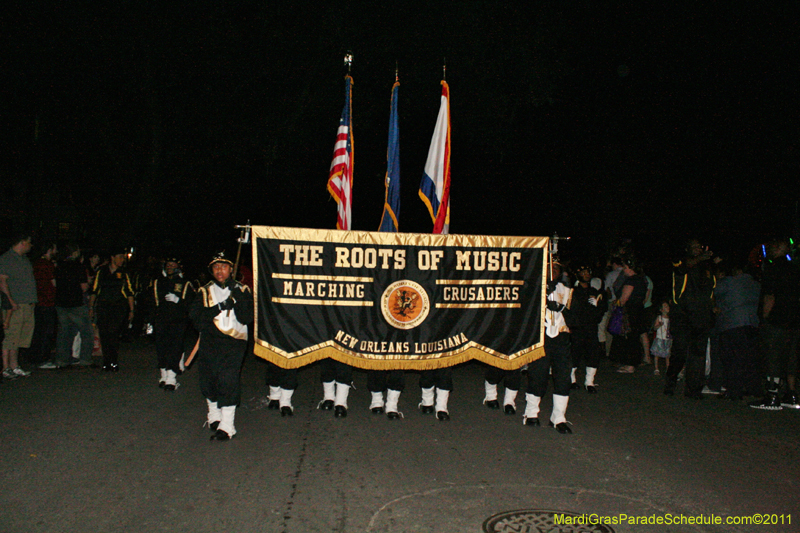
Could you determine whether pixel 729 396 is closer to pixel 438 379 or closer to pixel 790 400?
pixel 790 400

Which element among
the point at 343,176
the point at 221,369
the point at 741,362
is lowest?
the point at 221,369

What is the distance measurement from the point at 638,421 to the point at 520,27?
13743 millimetres

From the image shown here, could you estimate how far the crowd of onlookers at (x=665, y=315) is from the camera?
8633mm

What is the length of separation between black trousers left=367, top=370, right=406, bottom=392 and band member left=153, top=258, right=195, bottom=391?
9.11ft

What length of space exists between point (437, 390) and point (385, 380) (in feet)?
2.11

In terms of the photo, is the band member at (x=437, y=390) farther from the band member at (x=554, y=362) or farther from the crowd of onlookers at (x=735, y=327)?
the crowd of onlookers at (x=735, y=327)

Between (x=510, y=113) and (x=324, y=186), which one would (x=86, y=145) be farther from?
(x=510, y=113)

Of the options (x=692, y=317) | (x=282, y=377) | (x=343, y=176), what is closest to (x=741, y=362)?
(x=692, y=317)

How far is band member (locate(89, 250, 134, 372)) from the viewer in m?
10.3

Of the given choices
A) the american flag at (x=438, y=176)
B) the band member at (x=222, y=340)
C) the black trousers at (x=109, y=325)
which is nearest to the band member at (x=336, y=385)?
the band member at (x=222, y=340)

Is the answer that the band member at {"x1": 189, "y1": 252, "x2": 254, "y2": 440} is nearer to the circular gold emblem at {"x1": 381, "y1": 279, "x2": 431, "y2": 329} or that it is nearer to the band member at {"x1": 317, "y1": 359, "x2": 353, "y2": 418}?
the band member at {"x1": 317, "y1": 359, "x2": 353, "y2": 418}

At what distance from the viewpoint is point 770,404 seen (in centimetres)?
848

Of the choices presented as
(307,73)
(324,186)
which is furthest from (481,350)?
(324,186)

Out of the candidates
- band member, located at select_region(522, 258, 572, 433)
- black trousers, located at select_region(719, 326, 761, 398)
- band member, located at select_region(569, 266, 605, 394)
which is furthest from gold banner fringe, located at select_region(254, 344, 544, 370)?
black trousers, located at select_region(719, 326, 761, 398)
